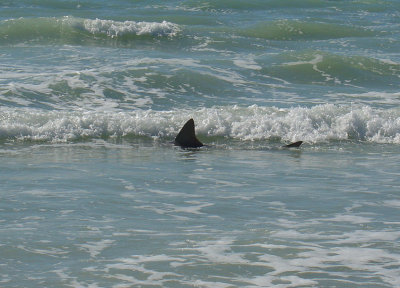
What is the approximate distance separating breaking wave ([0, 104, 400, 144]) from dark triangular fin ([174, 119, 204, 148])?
1.00 m

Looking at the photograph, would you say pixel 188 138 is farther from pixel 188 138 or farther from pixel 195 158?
pixel 195 158

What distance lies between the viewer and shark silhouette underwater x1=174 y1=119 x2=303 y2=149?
10.7 metres

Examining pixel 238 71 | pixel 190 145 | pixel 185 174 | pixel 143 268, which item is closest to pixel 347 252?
pixel 143 268

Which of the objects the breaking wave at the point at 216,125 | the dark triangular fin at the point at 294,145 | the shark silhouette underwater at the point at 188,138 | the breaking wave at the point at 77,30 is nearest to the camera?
the shark silhouette underwater at the point at 188,138

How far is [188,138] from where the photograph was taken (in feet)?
35.4

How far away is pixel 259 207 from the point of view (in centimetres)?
754

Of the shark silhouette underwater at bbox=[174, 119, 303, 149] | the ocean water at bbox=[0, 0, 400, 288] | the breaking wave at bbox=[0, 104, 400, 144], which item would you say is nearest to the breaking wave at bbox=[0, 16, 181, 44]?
the ocean water at bbox=[0, 0, 400, 288]

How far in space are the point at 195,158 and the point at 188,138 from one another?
0.77 metres

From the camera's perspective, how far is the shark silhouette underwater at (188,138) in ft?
35.1

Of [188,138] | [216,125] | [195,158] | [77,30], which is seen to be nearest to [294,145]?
[188,138]

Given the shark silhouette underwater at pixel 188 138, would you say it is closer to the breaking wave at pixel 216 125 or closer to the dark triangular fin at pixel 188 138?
the dark triangular fin at pixel 188 138

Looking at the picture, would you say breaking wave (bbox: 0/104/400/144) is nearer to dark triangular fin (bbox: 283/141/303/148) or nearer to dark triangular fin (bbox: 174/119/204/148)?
dark triangular fin (bbox: 283/141/303/148)

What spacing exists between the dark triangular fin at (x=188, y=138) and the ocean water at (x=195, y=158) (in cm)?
18

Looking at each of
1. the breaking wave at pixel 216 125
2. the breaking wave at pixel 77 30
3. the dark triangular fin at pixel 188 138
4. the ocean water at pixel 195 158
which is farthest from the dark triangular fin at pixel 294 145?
the breaking wave at pixel 77 30
